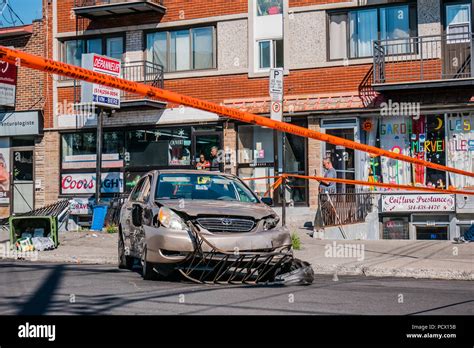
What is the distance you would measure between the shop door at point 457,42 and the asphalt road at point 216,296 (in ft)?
36.3

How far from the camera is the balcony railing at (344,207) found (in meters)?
18.5

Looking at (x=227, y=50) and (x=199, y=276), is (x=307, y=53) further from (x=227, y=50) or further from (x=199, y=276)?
(x=199, y=276)

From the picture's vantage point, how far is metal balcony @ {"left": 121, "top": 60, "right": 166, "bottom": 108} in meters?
24.5

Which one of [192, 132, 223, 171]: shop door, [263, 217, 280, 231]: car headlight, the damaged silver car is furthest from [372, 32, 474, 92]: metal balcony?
[263, 217, 280, 231]: car headlight

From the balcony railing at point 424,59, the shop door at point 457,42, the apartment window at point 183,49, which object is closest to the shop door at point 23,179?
the apartment window at point 183,49

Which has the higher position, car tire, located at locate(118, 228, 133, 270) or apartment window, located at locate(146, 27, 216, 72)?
apartment window, located at locate(146, 27, 216, 72)

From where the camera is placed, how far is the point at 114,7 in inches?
967

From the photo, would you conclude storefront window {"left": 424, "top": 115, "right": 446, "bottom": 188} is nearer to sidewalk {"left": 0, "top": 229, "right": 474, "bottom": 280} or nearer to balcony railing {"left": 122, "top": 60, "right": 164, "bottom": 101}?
sidewalk {"left": 0, "top": 229, "right": 474, "bottom": 280}

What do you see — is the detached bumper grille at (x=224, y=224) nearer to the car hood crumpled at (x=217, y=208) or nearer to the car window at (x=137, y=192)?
the car hood crumpled at (x=217, y=208)

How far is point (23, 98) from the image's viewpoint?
2689cm

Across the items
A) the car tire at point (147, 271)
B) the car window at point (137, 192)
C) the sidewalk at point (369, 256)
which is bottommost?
the sidewalk at point (369, 256)

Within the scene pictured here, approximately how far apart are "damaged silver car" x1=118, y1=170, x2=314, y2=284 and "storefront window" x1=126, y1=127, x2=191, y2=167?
13909 millimetres

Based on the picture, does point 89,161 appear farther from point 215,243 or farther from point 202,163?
point 215,243

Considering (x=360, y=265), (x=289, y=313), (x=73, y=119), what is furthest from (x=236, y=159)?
(x=289, y=313)
